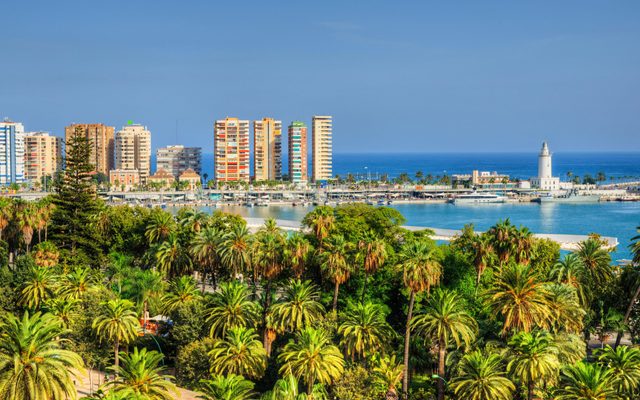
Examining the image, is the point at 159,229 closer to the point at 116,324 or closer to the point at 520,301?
the point at 116,324

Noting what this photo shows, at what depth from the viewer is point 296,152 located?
124 metres

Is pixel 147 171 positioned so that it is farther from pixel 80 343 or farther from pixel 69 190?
pixel 80 343

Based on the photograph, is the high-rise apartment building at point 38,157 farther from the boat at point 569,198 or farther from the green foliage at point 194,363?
the green foliage at point 194,363

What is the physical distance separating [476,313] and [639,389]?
809 centimetres

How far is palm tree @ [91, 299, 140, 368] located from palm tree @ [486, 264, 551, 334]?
10701 millimetres

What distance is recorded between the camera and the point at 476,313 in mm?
26828

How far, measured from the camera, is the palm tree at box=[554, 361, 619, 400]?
699 inches

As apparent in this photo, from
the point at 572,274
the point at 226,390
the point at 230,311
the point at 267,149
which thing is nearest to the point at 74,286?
the point at 230,311

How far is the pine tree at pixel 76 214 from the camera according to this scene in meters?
38.8

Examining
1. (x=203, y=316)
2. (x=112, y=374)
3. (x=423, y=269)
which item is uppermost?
(x=423, y=269)

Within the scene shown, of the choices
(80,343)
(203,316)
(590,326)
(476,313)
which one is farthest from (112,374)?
(590,326)

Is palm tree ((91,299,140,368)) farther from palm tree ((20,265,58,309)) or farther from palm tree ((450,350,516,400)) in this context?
palm tree ((450,350,516,400))

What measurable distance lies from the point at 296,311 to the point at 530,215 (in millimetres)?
75883

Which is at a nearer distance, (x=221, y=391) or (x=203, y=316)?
(x=221, y=391)
